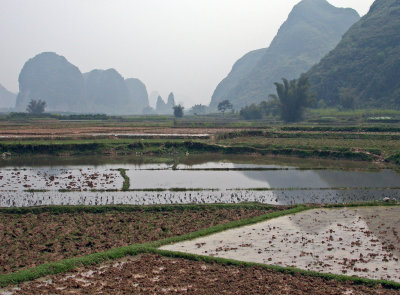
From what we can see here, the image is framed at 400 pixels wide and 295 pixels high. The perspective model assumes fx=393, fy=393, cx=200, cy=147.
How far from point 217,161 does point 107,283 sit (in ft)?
74.1

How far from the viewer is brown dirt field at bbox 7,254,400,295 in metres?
10.3

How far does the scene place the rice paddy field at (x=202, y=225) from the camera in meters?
10.9

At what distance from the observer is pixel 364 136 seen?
4366cm

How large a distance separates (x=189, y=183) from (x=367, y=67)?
285 feet

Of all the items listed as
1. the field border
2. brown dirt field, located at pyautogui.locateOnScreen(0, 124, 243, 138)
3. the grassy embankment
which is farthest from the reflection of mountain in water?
brown dirt field, located at pyautogui.locateOnScreen(0, 124, 243, 138)

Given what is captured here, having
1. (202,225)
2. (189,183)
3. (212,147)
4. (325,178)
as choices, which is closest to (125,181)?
(189,183)

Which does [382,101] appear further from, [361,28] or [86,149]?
[86,149]

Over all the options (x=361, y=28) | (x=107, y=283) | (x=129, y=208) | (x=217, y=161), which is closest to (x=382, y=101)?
(x=361, y=28)

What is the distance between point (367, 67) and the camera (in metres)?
96.8

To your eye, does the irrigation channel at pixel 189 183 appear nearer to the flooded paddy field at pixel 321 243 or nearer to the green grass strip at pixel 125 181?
the green grass strip at pixel 125 181

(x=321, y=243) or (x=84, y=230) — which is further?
(x=84, y=230)

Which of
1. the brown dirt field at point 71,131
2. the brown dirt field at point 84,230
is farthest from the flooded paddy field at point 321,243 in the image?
the brown dirt field at point 71,131

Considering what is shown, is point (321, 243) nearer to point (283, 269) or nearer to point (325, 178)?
point (283, 269)

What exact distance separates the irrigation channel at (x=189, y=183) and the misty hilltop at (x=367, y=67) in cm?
6297
